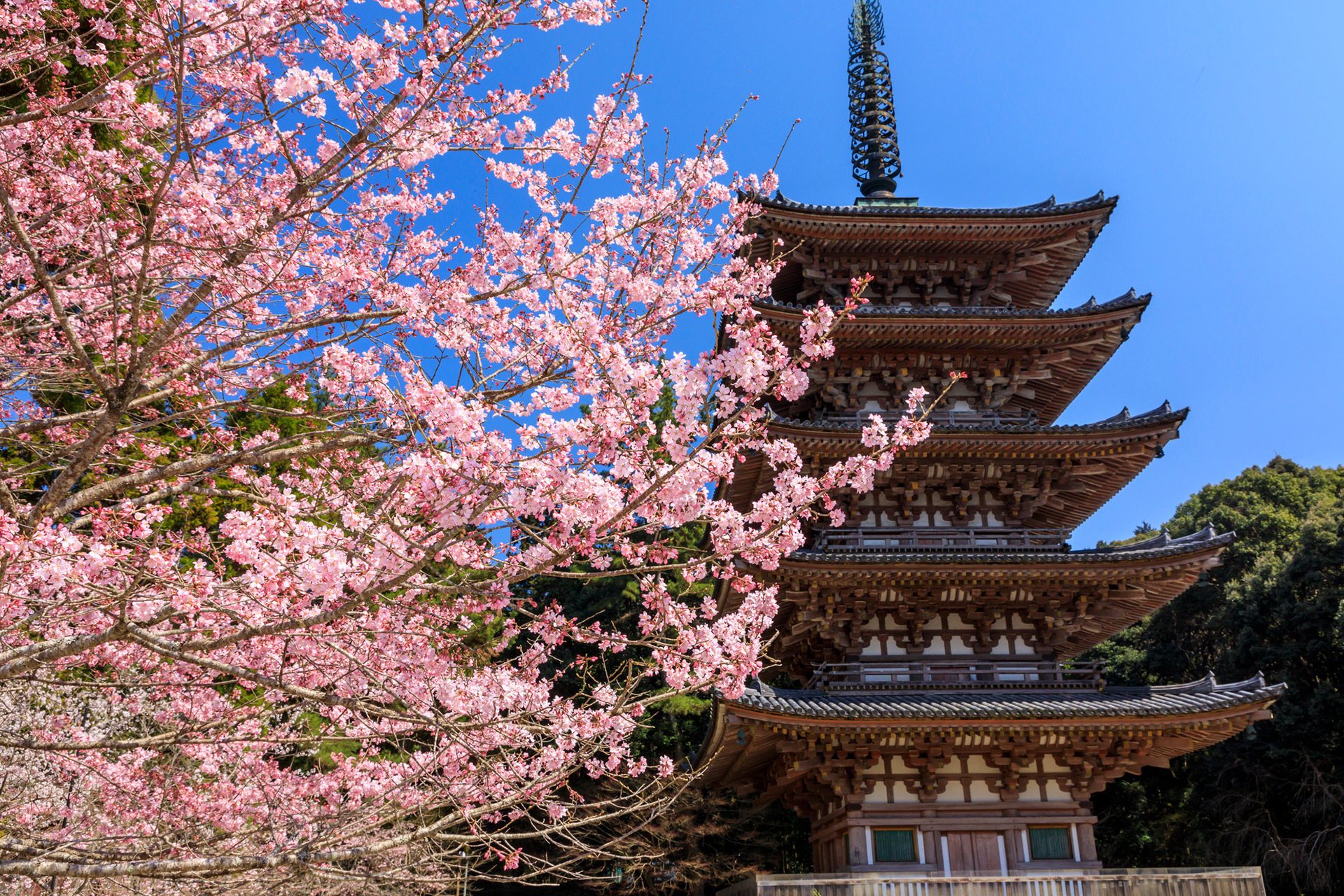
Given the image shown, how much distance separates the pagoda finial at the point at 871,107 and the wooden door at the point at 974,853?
10664 mm

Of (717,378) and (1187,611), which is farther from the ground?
(1187,611)

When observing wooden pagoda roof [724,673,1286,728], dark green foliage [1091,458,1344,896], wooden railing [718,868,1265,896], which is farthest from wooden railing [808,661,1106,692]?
dark green foliage [1091,458,1344,896]

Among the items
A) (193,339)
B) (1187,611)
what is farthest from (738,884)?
(1187,611)

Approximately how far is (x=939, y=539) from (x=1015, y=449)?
163cm

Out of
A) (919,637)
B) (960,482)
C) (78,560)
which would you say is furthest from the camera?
(960,482)

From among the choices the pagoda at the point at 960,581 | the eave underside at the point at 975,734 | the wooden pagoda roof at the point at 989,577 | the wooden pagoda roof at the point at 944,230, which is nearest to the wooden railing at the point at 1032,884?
the pagoda at the point at 960,581

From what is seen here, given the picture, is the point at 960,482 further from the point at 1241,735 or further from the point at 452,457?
the point at 1241,735

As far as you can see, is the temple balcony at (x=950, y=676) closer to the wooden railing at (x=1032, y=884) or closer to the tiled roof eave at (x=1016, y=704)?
the tiled roof eave at (x=1016, y=704)

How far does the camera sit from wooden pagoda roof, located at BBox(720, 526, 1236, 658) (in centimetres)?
1127

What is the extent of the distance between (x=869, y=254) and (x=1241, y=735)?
52.2ft

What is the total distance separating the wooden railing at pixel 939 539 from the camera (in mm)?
12234

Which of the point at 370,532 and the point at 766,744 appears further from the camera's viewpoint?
the point at 766,744

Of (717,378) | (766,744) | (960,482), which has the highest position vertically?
(960,482)

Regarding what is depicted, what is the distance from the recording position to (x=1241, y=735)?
21.1 m
